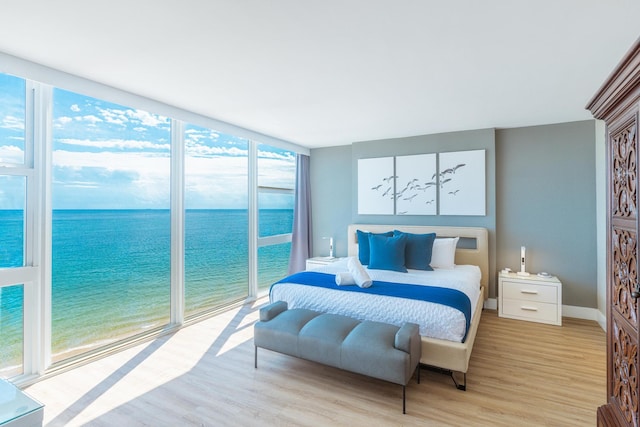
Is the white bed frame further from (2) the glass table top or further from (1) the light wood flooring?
(2) the glass table top

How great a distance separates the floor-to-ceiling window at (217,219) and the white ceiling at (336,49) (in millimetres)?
1240

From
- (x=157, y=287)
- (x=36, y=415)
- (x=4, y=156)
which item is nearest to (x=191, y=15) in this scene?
(x=4, y=156)

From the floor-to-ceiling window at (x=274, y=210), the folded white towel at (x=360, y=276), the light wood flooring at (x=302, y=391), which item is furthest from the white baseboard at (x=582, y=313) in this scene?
the floor-to-ceiling window at (x=274, y=210)

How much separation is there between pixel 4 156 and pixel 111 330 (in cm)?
197

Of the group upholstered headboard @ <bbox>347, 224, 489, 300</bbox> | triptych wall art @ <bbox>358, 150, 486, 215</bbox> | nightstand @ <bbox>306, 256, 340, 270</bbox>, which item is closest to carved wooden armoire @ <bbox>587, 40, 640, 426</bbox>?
upholstered headboard @ <bbox>347, 224, 489, 300</bbox>

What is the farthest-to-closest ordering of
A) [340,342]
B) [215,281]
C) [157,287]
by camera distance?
1. [215,281]
2. [157,287]
3. [340,342]

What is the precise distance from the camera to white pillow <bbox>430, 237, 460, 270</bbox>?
12.7ft

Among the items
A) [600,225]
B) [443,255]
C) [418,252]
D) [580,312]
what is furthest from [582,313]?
[418,252]

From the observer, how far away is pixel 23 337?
8.13 ft

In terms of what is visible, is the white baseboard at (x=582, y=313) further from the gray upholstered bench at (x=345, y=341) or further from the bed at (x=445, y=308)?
the gray upholstered bench at (x=345, y=341)

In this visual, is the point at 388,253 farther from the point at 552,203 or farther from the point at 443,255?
the point at 552,203

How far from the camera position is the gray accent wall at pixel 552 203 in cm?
388

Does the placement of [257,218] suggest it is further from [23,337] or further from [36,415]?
[36,415]

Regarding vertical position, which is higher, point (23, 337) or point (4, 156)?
point (4, 156)
